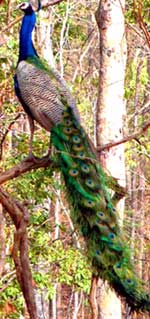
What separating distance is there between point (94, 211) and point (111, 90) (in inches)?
96.5

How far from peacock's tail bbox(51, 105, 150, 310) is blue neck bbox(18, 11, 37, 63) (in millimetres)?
646

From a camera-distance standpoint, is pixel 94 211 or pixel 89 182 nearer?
pixel 94 211

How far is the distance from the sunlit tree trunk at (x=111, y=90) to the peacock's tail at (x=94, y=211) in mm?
1689

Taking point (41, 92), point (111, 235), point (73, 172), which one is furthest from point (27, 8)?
point (111, 235)

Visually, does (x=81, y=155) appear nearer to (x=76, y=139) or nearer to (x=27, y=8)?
(x=76, y=139)

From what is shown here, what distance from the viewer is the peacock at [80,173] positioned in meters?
3.49

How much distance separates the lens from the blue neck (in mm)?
4852

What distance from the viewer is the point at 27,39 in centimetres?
491

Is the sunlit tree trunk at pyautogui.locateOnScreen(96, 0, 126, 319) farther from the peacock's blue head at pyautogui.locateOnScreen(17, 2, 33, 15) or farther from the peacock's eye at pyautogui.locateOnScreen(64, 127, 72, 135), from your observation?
the peacock's eye at pyautogui.locateOnScreen(64, 127, 72, 135)

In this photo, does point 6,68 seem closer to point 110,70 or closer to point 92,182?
point 110,70

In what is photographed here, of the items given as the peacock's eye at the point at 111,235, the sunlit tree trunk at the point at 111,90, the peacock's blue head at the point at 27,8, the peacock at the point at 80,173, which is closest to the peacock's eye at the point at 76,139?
the peacock at the point at 80,173

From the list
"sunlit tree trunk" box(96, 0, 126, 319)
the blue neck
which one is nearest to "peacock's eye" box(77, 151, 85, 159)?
the blue neck

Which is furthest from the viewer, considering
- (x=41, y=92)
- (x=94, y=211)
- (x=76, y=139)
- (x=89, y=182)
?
(x=41, y=92)

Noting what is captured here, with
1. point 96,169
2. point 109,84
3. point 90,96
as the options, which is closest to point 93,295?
point 96,169
